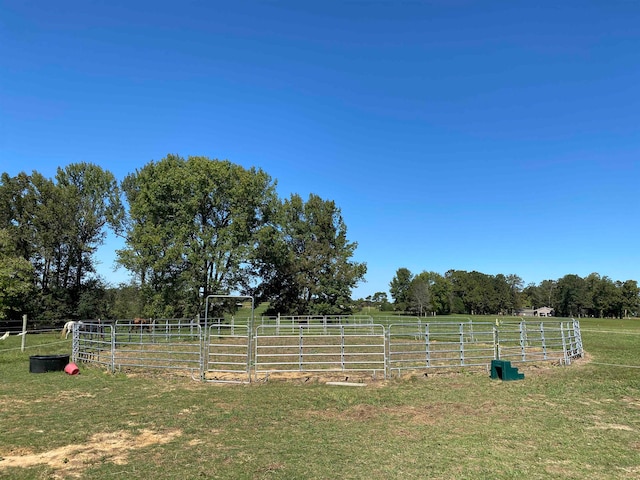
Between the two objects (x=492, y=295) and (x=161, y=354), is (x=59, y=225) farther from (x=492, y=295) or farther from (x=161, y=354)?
(x=492, y=295)

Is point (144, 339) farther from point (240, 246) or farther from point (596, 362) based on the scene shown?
point (596, 362)

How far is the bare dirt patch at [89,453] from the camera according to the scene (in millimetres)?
4791

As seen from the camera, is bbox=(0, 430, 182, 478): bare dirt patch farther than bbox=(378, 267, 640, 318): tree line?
No

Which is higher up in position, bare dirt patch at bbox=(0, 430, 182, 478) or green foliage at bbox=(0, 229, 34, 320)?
green foliage at bbox=(0, 229, 34, 320)

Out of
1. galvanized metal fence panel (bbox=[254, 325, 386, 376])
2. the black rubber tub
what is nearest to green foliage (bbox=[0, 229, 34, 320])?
the black rubber tub

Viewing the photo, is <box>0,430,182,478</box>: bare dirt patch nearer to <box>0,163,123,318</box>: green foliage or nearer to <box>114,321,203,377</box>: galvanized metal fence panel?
<box>114,321,203,377</box>: galvanized metal fence panel

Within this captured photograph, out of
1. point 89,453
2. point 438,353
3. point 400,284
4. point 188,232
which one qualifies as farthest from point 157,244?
point 400,284

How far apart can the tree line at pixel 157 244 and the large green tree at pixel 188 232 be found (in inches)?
3.1

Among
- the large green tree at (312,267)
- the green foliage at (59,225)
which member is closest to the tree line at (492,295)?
the large green tree at (312,267)

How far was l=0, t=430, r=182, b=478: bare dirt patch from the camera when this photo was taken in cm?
479

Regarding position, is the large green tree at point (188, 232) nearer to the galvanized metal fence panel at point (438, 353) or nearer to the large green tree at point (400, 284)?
the galvanized metal fence panel at point (438, 353)

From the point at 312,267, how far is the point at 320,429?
35.2 metres

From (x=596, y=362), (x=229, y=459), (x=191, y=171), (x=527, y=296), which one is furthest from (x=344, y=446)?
(x=527, y=296)

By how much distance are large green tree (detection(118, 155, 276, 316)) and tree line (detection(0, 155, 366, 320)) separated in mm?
80
